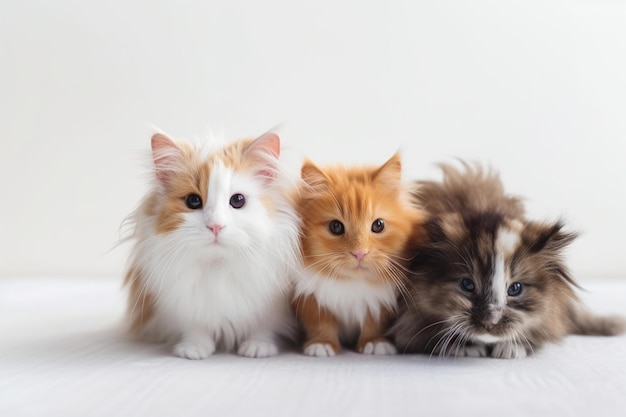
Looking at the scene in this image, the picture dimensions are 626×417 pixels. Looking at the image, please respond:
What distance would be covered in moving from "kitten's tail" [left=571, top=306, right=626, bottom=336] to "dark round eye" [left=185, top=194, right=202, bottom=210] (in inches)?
54.3

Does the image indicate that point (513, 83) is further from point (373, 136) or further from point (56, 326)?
point (56, 326)

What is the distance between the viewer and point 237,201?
6.08 feet

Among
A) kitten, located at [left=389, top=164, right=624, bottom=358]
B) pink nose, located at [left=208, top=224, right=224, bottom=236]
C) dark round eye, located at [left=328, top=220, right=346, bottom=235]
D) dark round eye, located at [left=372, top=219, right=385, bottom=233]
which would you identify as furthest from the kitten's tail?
pink nose, located at [left=208, top=224, right=224, bottom=236]

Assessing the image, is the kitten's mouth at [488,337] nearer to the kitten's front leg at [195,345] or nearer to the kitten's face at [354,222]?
the kitten's face at [354,222]

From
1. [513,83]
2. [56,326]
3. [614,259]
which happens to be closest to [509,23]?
[513,83]

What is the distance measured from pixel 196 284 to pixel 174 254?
121mm

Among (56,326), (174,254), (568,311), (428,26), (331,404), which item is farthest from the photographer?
(428,26)

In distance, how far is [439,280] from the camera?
6.15 feet

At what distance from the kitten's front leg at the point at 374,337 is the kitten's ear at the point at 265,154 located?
0.54 metres

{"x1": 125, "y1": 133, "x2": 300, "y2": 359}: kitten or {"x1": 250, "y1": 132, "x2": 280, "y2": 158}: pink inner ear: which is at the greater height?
{"x1": 250, "y1": 132, "x2": 280, "y2": 158}: pink inner ear

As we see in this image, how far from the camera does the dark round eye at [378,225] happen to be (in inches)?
74.7

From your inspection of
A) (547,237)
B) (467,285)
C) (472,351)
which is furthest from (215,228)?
(547,237)

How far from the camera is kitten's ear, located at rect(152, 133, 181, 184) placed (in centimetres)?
190

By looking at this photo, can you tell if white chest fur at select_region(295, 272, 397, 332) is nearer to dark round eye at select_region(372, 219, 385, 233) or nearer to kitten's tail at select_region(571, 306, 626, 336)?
dark round eye at select_region(372, 219, 385, 233)
